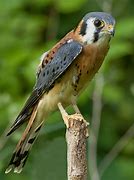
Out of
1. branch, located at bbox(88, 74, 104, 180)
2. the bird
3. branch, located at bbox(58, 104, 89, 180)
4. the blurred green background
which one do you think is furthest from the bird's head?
branch, located at bbox(88, 74, 104, 180)

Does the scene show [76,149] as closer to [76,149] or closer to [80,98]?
[76,149]

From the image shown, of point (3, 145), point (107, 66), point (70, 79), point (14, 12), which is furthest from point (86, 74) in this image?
point (14, 12)

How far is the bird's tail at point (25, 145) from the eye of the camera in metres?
4.79

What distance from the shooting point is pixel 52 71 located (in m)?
4.75

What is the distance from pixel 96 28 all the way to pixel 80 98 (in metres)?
1.68

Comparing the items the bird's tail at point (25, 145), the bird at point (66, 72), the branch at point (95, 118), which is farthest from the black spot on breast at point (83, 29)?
the branch at point (95, 118)

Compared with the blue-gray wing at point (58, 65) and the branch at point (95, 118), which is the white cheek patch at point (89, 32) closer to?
the blue-gray wing at point (58, 65)

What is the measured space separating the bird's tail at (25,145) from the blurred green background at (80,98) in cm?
46

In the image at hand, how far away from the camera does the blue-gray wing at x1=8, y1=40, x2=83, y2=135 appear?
15.2ft

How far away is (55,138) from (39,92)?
2.84 ft

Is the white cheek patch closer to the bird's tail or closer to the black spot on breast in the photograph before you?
the black spot on breast

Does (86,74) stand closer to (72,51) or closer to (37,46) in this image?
(72,51)

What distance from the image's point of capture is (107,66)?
6.28 m

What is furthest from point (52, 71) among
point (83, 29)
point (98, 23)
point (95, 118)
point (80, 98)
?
point (95, 118)
